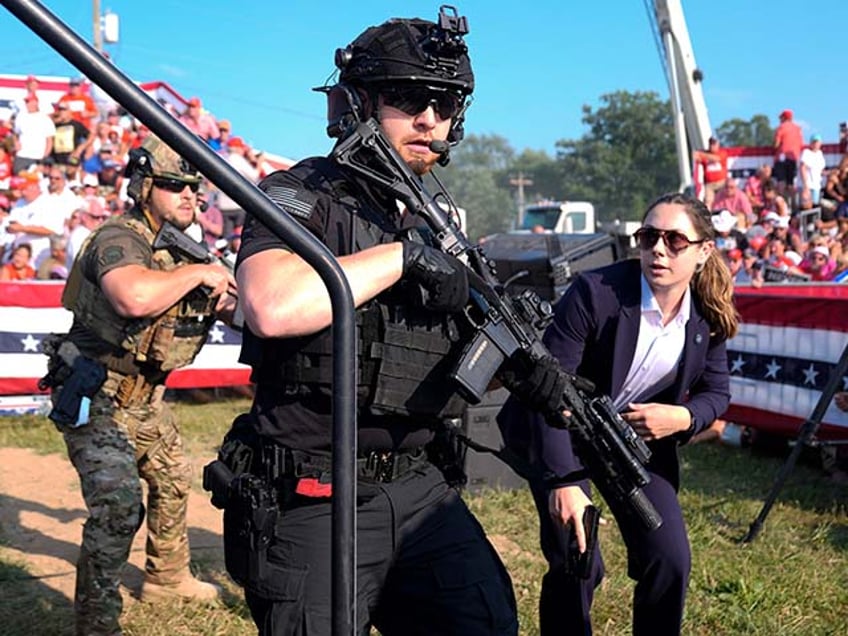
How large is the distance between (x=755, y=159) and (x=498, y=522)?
43.2ft

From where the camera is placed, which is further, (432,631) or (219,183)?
(432,631)

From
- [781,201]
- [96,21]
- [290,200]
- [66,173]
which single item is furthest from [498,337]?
[96,21]

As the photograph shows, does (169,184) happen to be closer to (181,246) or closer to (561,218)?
(181,246)

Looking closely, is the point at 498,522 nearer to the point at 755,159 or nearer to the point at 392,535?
the point at 392,535

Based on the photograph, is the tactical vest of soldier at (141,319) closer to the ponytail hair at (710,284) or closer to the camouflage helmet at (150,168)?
the camouflage helmet at (150,168)

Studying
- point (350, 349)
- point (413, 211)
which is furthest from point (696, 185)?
point (350, 349)

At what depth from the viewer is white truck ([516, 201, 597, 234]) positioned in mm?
23000

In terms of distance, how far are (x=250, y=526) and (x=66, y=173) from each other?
13046 mm

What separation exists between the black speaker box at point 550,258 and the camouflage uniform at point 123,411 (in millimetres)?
→ 3542

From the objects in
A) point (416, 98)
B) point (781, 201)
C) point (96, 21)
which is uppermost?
point (96, 21)

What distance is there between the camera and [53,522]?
5395 millimetres

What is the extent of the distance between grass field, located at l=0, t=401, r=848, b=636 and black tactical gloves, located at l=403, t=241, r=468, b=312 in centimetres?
239

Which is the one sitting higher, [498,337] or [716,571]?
[498,337]

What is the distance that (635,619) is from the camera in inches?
125
